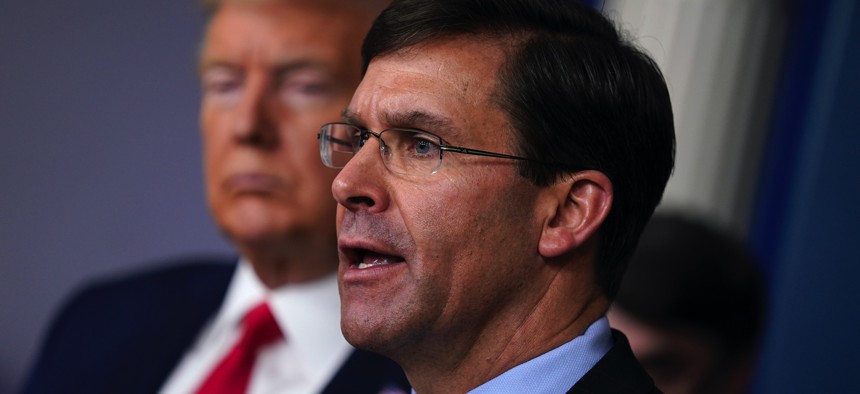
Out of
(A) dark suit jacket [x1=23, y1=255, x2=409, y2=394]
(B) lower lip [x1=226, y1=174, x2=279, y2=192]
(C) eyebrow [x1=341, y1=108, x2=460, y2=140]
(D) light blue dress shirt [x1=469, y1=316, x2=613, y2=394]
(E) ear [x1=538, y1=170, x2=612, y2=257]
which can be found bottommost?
(A) dark suit jacket [x1=23, y1=255, x2=409, y2=394]

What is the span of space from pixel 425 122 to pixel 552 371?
1.23 ft

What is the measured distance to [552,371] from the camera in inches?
56.5

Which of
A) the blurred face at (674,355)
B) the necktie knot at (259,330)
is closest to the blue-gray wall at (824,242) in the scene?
the blurred face at (674,355)

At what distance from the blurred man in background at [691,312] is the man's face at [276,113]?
2.27 ft

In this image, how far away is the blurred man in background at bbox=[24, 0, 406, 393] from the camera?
2270 mm

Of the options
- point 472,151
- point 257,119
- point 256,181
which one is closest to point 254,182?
point 256,181

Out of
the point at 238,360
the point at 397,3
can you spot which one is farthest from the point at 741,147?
the point at 397,3

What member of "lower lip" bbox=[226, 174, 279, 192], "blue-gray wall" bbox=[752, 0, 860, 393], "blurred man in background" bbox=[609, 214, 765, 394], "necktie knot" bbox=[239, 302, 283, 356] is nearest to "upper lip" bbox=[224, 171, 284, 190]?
"lower lip" bbox=[226, 174, 279, 192]

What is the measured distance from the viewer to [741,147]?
3.39 metres

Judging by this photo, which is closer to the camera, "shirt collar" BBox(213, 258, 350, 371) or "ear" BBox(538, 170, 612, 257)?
"ear" BBox(538, 170, 612, 257)

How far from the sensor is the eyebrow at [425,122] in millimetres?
1450

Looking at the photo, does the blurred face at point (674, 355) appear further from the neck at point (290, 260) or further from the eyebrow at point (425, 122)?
the eyebrow at point (425, 122)

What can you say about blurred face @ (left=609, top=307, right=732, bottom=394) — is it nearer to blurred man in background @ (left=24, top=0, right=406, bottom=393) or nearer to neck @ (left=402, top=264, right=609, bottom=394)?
blurred man in background @ (left=24, top=0, right=406, bottom=393)

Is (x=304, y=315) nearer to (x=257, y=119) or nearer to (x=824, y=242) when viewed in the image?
(x=257, y=119)
